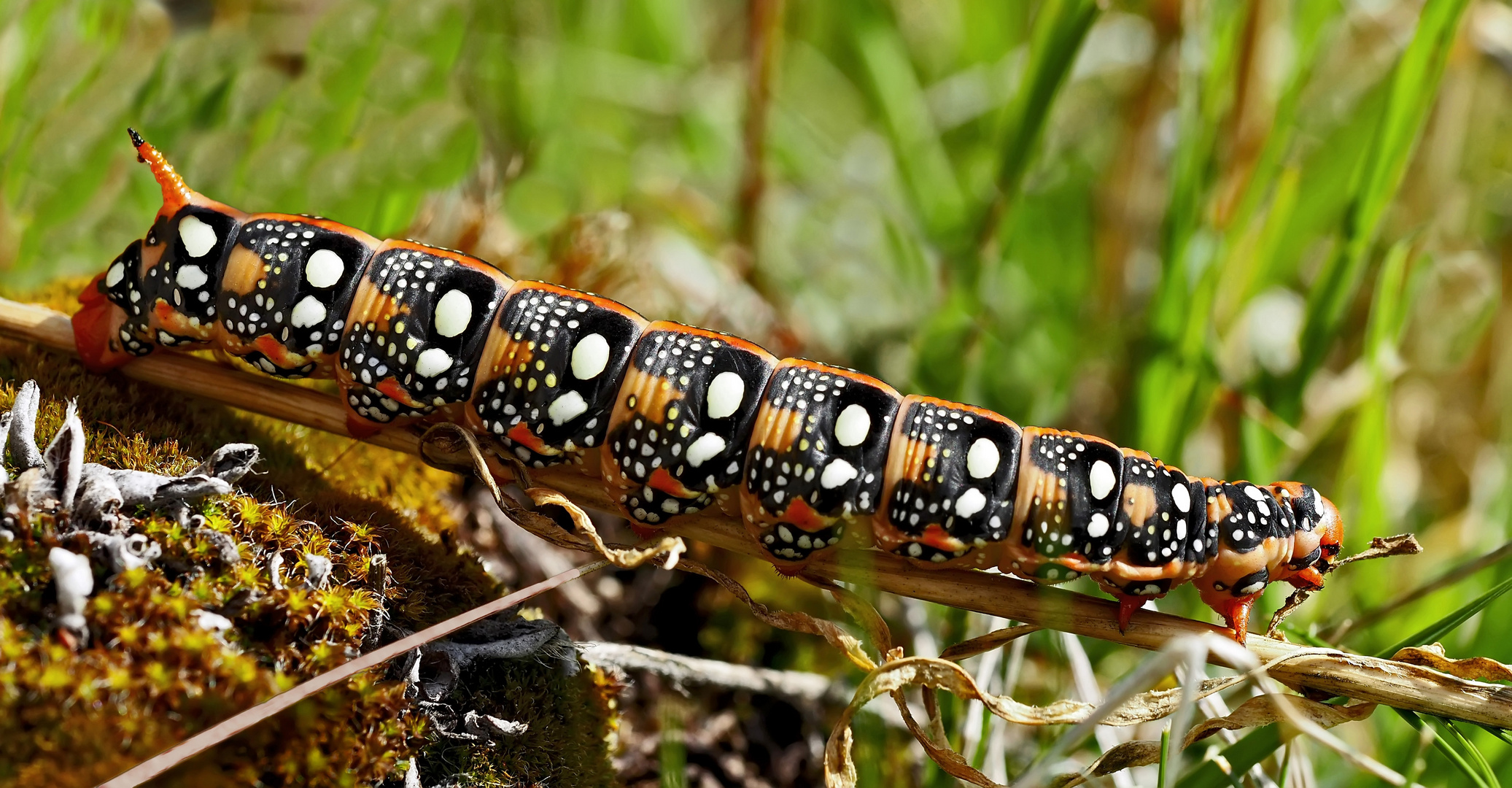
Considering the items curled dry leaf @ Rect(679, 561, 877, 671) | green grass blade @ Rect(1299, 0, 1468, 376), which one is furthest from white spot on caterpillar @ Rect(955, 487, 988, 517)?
green grass blade @ Rect(1299, 0, 1468, 376)

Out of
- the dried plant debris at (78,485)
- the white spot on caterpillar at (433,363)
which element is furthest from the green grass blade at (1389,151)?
the dried plant debris at (78,485)

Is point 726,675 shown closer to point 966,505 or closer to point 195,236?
Result: point 966,505

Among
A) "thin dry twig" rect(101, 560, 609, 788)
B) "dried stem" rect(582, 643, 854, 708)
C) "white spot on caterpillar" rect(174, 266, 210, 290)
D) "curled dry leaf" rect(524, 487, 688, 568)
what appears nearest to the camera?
"thin dry twig" rect(101, 560, 609, 788)

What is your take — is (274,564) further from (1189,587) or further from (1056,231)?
(1056,231)

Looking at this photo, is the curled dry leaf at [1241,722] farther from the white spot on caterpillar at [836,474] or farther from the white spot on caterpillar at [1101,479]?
the white spot on caterpillar at [836,474]

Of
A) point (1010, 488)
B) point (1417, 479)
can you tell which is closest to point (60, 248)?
point (1010, 488)

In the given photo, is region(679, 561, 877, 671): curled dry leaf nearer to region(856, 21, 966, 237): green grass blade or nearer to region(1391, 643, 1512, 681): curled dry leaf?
region(1391, 643, 1512, 681): curled dry leaf

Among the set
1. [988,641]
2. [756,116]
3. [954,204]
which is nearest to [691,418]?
[988,641]
